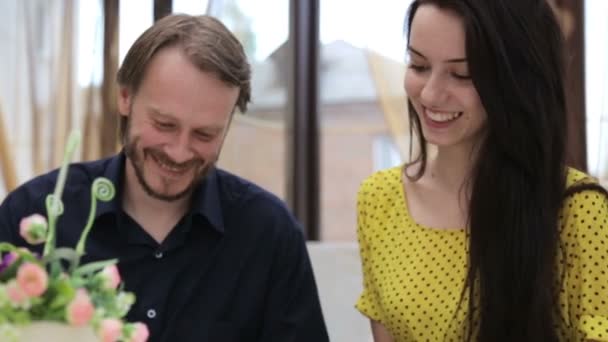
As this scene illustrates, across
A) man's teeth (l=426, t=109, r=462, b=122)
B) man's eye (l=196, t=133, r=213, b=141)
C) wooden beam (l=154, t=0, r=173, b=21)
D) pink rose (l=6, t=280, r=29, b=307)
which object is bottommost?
pink rose (l=6, t=280, r=29, b=307)

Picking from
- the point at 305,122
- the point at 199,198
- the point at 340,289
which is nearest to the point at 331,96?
the point at 305,122

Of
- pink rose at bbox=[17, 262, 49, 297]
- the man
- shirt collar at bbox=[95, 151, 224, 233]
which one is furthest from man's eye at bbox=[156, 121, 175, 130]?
pink rose at bbox=[17, 262, 49, 297]

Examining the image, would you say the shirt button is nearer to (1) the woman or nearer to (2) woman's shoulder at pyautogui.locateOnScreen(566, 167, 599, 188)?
(1) the woman

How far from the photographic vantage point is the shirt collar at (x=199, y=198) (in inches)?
62.9

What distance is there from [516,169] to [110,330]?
2.89 feet

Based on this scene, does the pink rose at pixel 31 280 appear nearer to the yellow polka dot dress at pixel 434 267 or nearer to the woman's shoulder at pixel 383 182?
the yellow polka dot dress at pixel 434 267

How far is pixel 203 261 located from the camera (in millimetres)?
1615

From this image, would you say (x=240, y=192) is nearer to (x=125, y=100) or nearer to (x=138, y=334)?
(x=125, y=100)

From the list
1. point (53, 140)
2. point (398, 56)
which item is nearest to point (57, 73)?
point (53, 140)

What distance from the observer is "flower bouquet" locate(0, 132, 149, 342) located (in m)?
0.83

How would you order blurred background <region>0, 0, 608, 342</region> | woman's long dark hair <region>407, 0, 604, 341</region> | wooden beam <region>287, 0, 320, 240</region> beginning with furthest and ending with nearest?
wooden beam <region>287, 0, 320, 240</region>
blurred background <region>0, 0, 608, 342</region>
woman's long dark hair <region>407, 0, 604, 341</region>

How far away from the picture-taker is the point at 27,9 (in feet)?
9.93

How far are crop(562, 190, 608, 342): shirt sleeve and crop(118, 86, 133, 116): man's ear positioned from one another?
2.52ft

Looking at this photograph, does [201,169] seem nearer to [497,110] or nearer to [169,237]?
[169,237]
